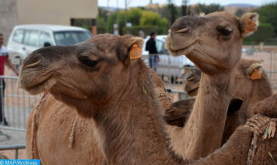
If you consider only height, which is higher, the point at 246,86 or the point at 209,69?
the point at 209,69

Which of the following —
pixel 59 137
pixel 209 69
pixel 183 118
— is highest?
pixel 209 69

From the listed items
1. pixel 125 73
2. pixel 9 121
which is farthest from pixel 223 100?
pixel 9 121

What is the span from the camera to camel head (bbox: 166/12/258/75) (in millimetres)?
4168

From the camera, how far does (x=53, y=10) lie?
34094 mm

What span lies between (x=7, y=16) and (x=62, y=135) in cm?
2990

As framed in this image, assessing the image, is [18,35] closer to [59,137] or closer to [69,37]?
[69,37]

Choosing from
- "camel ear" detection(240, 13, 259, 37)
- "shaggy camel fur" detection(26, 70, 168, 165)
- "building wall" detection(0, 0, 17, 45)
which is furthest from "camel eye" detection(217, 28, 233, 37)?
"building wall" detection(0, 0, 17, 45)

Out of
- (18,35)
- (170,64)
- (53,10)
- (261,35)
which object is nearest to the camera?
(170,64)

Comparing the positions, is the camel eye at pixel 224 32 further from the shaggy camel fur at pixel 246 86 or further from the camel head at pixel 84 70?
the camel head at pixel 84 70

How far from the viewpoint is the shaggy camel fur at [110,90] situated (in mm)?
3150

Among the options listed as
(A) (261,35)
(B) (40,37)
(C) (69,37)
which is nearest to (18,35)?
(B) (40,37)

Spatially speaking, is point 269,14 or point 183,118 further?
point 269,14

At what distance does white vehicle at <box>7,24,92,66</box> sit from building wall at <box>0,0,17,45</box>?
45.0ft

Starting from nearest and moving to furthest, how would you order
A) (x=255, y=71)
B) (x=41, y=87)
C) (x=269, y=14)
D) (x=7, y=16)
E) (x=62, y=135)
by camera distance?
(x=41, y=87) → (x=62, y=135) → (x=255, y=71) → (x=7, y=16) → (x=269, y=14)
